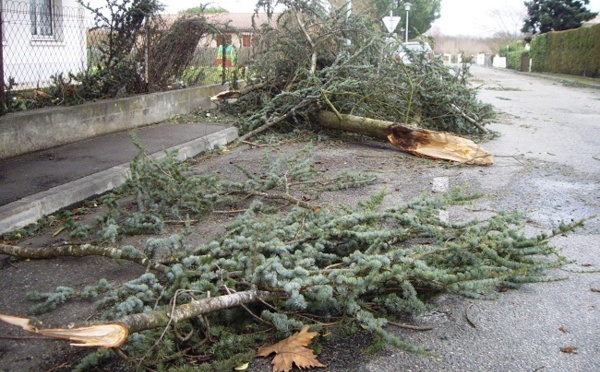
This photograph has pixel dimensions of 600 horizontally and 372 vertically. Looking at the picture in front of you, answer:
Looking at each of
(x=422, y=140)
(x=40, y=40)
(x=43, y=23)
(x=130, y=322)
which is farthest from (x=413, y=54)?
(x=130, y=322)

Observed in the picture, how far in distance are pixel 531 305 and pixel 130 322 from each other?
224cm

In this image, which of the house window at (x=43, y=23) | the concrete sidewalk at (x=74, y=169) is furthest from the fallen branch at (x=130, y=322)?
the house window at (x=43, y=23)

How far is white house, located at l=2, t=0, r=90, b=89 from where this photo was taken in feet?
30.1

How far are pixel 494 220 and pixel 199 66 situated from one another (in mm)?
9171

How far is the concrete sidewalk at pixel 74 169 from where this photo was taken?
482 cm

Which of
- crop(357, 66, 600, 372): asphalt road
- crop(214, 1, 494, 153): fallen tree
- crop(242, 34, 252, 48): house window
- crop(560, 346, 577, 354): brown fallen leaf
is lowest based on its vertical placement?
crop(560, 346, 577, 354): brown fallen leaf

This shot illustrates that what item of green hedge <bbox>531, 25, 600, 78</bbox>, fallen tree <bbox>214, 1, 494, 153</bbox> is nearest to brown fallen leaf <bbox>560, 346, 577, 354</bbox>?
fallen tree <bbox>214, 1, 494, 153</bbox>

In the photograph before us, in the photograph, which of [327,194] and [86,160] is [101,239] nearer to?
[327,194]

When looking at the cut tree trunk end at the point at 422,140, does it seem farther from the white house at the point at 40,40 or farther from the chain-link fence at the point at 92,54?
the white house at the point at 40,40

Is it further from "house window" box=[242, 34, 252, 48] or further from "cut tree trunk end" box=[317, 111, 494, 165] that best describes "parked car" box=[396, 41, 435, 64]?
"house window" box=[242, 34, 252, 48]

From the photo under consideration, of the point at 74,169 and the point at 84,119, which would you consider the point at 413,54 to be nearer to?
the point at 84,119

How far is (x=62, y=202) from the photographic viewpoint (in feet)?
16.8

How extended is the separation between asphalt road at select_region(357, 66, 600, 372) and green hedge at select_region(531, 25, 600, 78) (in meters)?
27.1

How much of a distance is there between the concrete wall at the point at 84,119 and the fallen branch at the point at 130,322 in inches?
196
